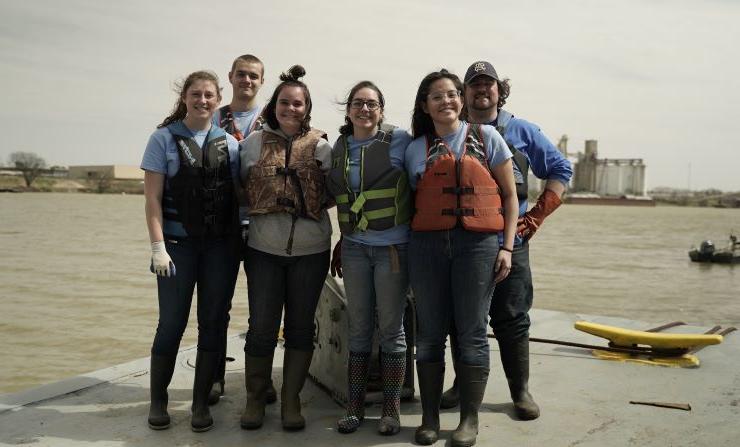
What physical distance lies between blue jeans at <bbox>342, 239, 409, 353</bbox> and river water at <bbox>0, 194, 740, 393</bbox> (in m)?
4.88

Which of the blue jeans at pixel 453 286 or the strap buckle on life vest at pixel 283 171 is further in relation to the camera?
the strap buckle on life vest at pixel 283 171

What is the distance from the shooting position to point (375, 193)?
3.18m

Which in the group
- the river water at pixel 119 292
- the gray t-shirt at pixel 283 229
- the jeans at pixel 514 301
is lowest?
the river water at pixel 119 292

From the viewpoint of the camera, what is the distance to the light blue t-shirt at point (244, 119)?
3.94 metres

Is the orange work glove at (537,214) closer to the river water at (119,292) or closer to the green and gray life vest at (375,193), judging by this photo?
the green and gray life vest at (375,193)

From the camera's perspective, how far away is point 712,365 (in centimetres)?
462

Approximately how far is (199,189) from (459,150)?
1298mm

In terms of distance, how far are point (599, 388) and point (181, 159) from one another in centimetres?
285

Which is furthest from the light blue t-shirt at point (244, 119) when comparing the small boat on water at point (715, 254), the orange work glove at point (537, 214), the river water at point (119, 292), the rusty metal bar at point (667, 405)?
the small boat on water at point (715, 254)

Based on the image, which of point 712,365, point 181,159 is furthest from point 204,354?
point 712,365

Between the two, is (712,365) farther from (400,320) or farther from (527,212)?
(400,320)

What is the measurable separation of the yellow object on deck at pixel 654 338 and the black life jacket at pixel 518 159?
1.88m

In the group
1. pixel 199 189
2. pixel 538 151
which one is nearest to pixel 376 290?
pixel 199 189

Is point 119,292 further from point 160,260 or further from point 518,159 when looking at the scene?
point 518,159
